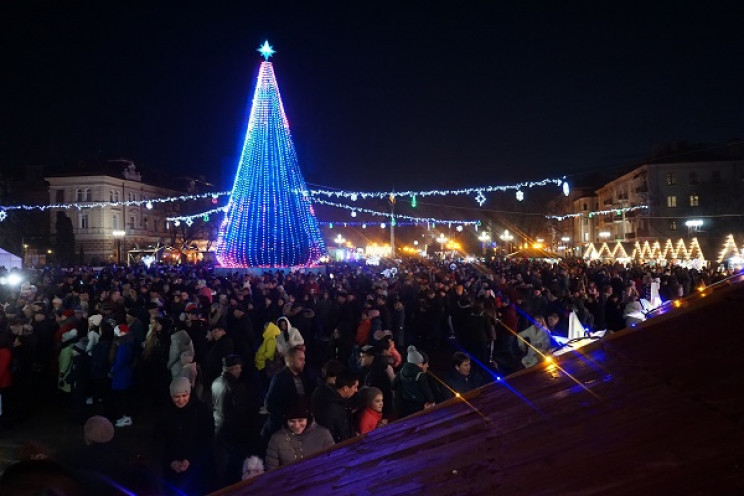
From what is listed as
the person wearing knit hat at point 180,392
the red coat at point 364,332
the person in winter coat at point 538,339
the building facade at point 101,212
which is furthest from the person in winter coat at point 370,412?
the building facade at point 101,212

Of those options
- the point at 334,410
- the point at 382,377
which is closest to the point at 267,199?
the point at 382,377

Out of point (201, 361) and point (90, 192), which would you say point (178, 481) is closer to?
point (201, 361)

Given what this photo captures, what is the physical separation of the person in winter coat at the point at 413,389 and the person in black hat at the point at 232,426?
1.51 meters

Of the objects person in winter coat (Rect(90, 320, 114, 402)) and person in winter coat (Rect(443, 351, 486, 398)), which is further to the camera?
person in winter coat (Rect(90, 320, 114, 402))

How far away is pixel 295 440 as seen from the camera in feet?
13.8

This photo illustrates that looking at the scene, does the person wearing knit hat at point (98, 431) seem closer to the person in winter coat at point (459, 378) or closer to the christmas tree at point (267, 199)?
the person in winter coat at point (459, 378)

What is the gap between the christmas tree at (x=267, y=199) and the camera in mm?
27000

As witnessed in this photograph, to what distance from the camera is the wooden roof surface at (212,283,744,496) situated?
970 millimetres

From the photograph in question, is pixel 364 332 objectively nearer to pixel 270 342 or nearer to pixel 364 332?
pixel 364 332

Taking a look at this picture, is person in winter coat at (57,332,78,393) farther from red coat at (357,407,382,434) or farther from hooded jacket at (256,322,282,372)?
red coat at (357,407,382,434)

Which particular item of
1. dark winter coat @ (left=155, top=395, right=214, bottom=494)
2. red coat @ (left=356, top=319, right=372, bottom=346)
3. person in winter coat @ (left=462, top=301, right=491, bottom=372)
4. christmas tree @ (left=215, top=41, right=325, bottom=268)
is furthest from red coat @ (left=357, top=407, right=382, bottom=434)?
christmas tree @ (left=215, top=41, right=325, bottom=268)

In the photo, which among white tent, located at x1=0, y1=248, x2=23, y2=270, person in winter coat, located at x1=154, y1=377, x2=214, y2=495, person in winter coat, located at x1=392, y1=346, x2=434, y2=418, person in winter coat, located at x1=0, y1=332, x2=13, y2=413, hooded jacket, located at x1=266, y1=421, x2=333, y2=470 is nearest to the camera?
hooded jacket, located at x1=266, y1=421, x2=333, y2=470

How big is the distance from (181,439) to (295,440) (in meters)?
1.20

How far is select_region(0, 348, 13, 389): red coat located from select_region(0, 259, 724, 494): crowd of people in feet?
0.05
